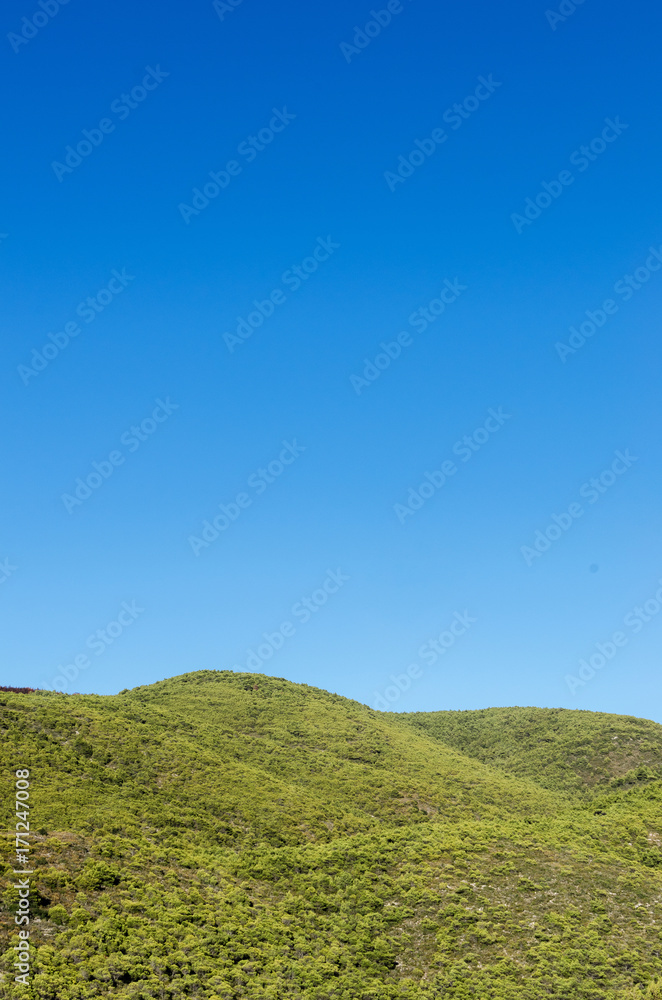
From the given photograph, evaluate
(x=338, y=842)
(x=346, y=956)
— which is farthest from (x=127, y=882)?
(x=338, y=842)

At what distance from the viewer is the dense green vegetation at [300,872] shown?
87.1 feet

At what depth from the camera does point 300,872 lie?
36.2 metres

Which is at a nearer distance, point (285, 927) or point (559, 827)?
point (285, 927)

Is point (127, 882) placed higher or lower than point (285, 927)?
higher

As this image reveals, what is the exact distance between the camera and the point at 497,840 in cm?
3975

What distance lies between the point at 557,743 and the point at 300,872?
45982 mm

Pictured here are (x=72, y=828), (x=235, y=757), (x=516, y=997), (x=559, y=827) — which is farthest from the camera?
(x=235, y=757)

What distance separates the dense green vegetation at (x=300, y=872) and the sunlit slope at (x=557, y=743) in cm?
859

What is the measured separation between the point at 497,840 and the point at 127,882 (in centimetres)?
2101

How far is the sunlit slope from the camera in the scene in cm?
A: 6588

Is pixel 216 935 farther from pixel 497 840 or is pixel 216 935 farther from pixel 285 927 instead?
pixel 497 840

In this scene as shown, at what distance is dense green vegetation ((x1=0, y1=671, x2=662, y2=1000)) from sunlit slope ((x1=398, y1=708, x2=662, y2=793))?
8591 millimetres

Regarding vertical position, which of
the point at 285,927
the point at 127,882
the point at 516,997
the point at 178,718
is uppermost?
the point at 178,718

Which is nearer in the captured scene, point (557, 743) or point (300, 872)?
point (300, 872)
